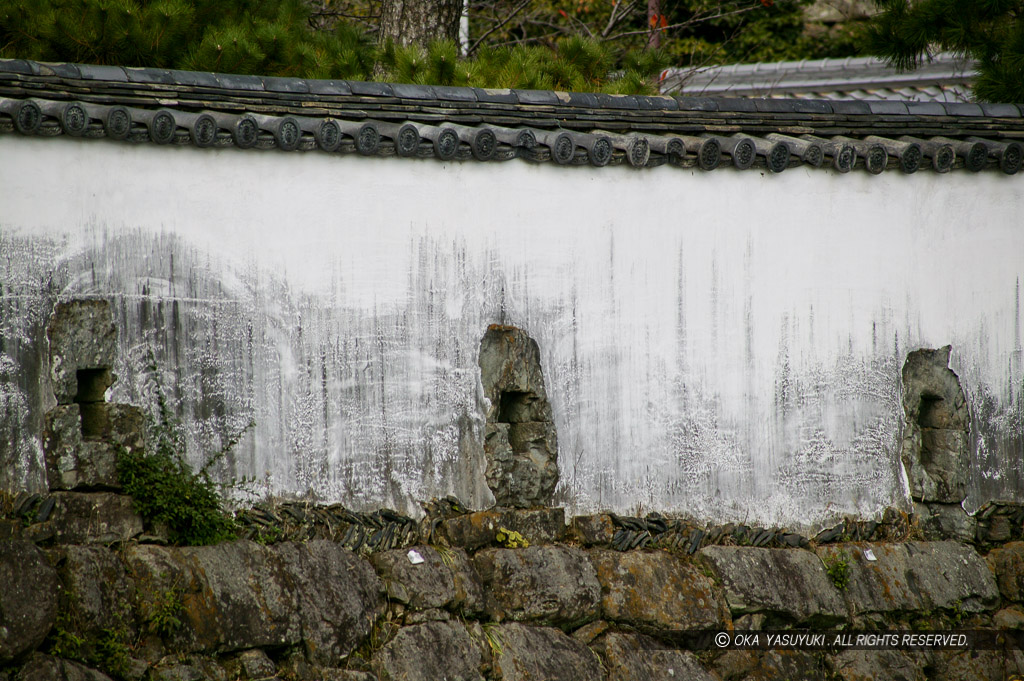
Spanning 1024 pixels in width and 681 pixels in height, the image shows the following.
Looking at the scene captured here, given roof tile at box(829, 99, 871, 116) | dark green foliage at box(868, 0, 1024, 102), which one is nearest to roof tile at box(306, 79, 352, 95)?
roof tile at box(829, 99, 871, 116)

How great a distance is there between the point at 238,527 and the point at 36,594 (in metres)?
1.27

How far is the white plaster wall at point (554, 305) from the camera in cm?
598

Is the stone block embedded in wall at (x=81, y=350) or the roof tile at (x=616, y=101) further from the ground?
the roof tile at (x=616, y=101)

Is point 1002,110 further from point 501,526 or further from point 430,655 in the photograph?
point 430,655

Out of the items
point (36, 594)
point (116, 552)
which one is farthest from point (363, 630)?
point (36, 594)

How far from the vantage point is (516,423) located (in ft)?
22.8

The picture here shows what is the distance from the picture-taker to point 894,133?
7684 mm

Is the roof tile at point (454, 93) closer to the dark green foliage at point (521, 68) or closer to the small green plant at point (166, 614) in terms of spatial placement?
the dark green foliage at point (521, 68)

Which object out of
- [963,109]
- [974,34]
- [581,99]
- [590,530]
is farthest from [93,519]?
[974,34]

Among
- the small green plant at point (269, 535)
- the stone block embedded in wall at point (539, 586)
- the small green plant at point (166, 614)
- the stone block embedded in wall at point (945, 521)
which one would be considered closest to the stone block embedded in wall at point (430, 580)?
the stone block embedded in wall at point (539, 586)

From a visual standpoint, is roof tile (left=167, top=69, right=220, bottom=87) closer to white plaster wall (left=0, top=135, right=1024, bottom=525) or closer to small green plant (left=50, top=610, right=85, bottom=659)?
white plaster wall (left=0, top=135, right=1024, bottom=525)

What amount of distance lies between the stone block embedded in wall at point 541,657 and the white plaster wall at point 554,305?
0.91 meters

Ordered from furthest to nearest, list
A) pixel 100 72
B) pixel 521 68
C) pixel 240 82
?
1. pixel 521 68
2. pixel 240 82
3. pixel 100 72

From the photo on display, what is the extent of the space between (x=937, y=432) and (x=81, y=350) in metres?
Result: 5.84
